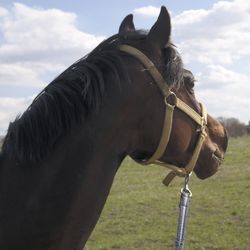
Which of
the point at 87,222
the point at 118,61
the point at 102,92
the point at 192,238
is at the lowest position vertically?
the point at 192,238

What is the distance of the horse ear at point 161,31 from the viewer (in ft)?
7.84

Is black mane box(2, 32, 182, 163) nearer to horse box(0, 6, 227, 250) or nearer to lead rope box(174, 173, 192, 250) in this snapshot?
horse box(0, 6, 227, 250)

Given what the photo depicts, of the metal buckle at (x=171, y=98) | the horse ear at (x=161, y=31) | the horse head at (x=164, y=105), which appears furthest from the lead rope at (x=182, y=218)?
the horse ear at (x=161, y=31)

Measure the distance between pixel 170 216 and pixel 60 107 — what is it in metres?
8.34

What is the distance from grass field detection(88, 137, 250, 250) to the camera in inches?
322

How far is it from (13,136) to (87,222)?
0.55 meters

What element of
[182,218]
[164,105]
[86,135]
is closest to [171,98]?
[164,105]

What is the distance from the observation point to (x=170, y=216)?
33.6ft

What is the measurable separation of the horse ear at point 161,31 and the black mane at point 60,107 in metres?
0.21

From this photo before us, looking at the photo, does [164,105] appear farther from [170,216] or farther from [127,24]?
[170,216]

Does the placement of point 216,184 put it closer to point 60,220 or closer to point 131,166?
point 131,166

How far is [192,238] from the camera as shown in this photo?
8.30m

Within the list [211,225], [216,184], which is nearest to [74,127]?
[211,225]

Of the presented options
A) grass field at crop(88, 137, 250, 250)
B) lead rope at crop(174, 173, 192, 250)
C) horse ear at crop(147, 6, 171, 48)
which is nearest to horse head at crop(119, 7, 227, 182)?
horse ear at crop(147, 6, 171, 48)
